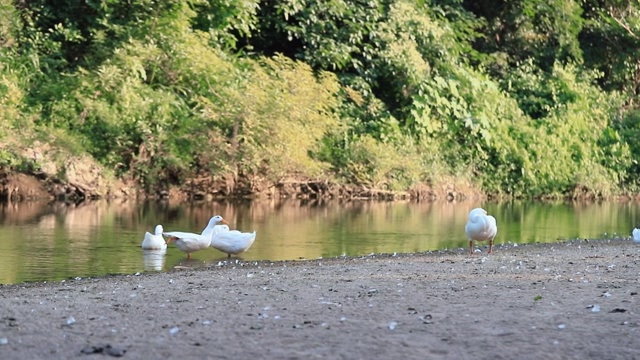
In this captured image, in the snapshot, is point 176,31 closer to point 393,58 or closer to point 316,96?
point 316,96

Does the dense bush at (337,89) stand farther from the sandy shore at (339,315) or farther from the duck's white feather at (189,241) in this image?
the sandy shore at (339,315)

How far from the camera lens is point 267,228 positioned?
818 inches

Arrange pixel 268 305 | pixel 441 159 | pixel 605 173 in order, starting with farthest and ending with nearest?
pixel 605 173 < pixel 441 159 < pixel 268 305

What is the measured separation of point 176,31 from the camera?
31938 mm

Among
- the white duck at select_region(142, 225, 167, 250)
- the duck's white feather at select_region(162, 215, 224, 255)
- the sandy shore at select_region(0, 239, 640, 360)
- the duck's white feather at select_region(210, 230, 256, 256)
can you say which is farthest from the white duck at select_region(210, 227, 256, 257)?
the sandy shore at select_region(0, 239, 640, 360)

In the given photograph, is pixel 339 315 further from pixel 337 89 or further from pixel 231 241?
pixel 337 89

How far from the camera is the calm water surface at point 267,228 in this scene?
15.2 meters

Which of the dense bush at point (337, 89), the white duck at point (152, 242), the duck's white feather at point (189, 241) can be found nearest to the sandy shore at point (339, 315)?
the duck's white feather at point (189, 241)

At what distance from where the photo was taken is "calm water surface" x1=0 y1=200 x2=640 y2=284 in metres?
15.2

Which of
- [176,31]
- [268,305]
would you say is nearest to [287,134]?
[176,31]

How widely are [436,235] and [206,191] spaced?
11.5 meters

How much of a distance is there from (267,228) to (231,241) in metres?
4.87

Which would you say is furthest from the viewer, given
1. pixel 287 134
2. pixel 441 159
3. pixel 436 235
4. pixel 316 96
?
pixel 441 159

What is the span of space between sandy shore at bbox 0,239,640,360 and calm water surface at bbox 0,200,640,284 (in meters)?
2.78
